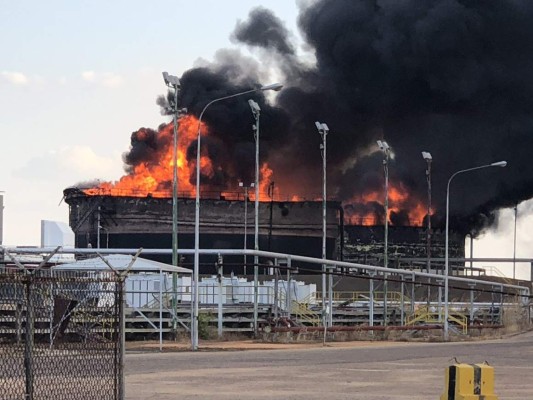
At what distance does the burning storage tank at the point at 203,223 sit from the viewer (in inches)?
3770

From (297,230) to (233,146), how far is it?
1175cm

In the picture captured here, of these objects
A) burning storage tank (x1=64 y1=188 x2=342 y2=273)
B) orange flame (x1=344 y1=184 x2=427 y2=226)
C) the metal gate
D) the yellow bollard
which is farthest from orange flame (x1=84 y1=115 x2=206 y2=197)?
the yellow bollard

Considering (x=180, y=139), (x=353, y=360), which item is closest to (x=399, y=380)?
(x=353, y=360)

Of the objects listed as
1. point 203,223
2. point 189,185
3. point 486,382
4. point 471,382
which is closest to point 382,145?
point 203,223

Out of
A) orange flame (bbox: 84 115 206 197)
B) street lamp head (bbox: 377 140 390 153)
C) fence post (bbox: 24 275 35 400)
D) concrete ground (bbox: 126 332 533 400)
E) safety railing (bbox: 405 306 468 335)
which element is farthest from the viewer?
orange flame (bbox: 84 115 206 197)

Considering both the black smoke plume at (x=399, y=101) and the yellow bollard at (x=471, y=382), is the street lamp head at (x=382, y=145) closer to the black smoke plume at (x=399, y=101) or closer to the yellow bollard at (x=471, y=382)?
the black smoke plume at (x=399, y=101)

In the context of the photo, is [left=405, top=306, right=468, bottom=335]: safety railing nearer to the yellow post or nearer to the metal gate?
the metal gate

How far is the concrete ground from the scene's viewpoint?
904 inches

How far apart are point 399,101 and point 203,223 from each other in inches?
845

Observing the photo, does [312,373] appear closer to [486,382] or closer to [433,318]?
[486,382]

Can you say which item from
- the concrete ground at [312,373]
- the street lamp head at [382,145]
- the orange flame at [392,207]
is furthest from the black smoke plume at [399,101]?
the concrete ground at [312,373]

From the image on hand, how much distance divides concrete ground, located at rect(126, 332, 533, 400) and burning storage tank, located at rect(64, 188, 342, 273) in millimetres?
54114

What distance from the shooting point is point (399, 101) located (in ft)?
349

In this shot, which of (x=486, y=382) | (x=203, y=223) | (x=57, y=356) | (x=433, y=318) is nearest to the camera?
(x=486, y=382)
